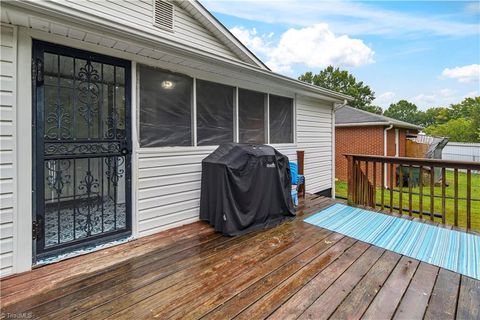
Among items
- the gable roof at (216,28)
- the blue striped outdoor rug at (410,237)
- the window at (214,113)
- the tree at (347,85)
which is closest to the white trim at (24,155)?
the window at (214,113)

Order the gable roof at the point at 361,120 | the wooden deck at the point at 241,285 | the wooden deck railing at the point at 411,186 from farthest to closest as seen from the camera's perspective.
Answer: the gable roof at the point at 361,120 < the wooden deck railing at the point at 411,186 < the wooden deck at the point at 241,285

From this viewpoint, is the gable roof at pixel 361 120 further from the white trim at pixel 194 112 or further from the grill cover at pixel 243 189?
the white trim at pixel 194 112

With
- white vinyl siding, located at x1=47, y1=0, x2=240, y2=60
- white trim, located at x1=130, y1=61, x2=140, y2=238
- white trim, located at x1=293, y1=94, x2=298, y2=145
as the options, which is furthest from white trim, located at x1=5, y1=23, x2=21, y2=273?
white trim, located at x1=293, y1=94, x2=298, y2=145

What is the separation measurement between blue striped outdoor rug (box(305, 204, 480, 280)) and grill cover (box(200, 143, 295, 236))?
0.67m

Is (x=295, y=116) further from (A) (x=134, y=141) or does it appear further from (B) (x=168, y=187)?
(A) (x=134, y=141)

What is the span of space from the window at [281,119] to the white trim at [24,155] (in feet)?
12.2

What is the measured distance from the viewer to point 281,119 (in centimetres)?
516

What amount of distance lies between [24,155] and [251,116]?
3.28 metres

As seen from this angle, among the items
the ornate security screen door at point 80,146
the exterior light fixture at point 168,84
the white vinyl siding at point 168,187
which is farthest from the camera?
the exterior light fixture at point 168,84

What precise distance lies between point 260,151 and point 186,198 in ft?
4.18

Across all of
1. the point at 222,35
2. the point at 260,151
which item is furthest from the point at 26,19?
the point at 222,35

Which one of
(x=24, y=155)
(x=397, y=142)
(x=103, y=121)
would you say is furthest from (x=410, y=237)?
(x=397, y=142)

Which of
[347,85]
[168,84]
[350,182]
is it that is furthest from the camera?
[347,85]

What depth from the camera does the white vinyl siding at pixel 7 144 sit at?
2092mm
